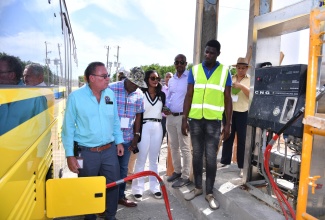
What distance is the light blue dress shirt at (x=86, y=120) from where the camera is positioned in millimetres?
2738

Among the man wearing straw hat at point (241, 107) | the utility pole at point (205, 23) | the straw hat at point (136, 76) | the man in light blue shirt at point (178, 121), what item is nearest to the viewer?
the straw hat at point (136, 76)

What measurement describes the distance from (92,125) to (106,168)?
1.75 feet

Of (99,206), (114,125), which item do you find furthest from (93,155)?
(99,206)

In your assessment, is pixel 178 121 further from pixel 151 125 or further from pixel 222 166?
pixel 222 166

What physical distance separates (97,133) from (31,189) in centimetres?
111

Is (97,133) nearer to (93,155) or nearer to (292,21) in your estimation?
(93,155)

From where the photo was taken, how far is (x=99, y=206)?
6.65 feet

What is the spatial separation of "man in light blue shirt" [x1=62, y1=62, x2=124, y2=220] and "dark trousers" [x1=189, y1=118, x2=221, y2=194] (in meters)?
1.13

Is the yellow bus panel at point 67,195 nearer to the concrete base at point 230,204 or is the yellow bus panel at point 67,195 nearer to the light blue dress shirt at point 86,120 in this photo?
the light blue dress shirt at point 86,120

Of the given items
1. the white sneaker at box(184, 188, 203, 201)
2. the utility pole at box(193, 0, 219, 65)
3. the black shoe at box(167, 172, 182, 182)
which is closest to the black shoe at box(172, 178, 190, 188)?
the black shoe at box(167, 172, 182, 182)

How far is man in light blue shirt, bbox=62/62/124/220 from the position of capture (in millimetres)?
2742

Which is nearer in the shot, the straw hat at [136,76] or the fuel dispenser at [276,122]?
the fuel dispenser at [276,122]

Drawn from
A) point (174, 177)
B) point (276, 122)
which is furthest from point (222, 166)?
point (276, 122)

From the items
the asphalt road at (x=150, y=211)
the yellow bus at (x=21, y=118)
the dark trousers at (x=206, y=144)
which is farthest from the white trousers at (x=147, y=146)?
the yellow bus at (x=21, y=118)
